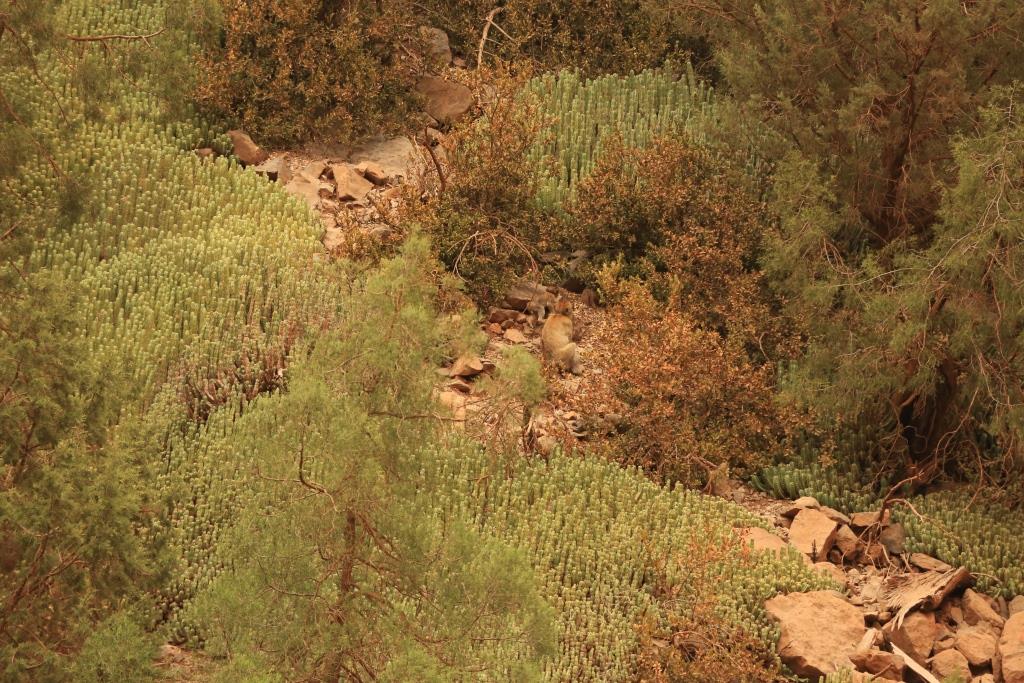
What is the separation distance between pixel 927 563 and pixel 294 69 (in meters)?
6.92

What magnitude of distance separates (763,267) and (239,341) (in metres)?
4.02

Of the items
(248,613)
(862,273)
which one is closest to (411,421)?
(248,613)

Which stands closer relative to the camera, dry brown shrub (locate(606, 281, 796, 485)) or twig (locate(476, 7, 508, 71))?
dry brown shrub (locate(606, 281, 796, 485))

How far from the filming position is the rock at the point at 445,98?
14.2 meters

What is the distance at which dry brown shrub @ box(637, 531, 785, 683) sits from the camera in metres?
8.74

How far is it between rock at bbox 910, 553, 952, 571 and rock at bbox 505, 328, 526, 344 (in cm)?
344

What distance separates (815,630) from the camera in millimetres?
9086

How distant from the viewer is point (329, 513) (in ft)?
20.1

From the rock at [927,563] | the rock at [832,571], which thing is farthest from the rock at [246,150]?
the rock at [927,563]

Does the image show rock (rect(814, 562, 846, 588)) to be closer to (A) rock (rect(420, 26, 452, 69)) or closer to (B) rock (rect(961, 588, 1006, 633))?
(B) rock (rect(961, 588, 1006, 633))

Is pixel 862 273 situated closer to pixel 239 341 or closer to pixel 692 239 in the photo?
pixel 692 239

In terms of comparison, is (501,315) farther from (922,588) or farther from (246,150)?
(922,588)

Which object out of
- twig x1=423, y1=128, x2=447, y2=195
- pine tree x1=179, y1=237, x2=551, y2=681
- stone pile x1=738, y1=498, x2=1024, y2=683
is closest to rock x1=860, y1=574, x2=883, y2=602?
stone pile x1=738, y1=498, x2=1024, y2=683

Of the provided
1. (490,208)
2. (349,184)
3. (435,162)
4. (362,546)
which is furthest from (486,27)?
(362,546)
